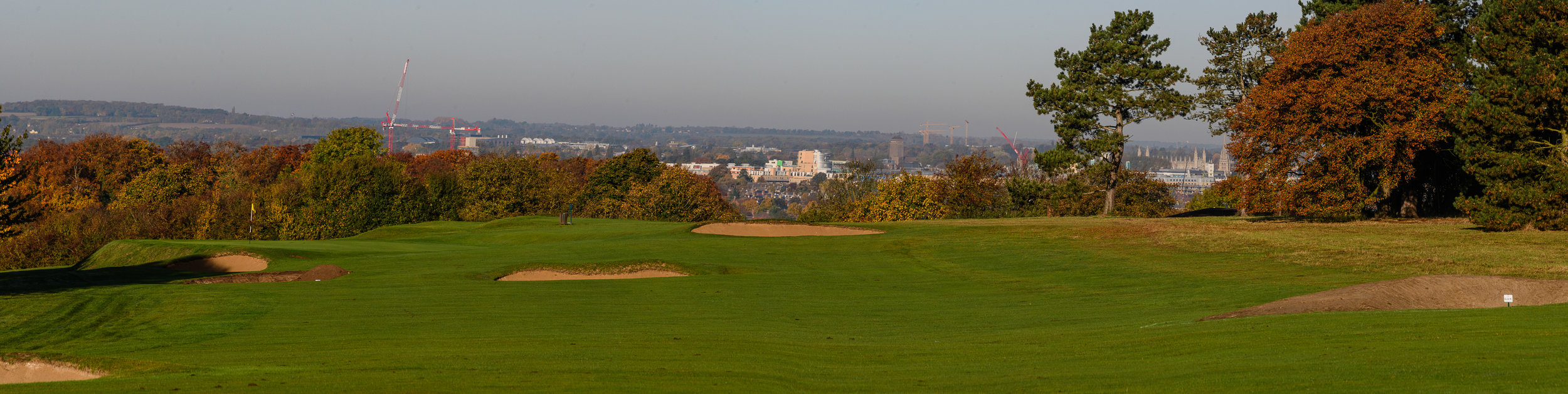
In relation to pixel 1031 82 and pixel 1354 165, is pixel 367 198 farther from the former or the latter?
pixel 1354 165

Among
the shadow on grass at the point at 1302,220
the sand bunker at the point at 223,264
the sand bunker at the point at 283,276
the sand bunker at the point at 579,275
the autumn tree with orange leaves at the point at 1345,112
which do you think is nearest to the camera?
the sand bunker at the point at 283,276

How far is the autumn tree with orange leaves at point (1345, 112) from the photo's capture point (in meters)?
34.6

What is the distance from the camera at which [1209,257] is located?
90.0ft

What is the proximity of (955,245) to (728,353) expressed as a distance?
22.5 metres

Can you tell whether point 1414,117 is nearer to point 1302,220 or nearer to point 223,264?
point 1302,220

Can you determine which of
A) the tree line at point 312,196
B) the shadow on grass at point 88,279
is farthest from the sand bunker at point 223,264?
the tree line at point 312,196

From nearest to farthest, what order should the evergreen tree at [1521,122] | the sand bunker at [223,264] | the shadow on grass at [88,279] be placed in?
1. the shadow on grass at [88,279]
2. the evergreen tree at [1521,122]
3. the sand bunker at [223,264]

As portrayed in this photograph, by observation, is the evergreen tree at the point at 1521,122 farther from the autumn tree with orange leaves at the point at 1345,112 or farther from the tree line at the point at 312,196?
the tree line at the point at 312,196

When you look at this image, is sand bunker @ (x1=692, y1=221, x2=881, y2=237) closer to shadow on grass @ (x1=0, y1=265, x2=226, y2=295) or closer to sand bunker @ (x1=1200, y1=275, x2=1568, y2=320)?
shadow on grass @ (x1=0, y1=265, x2=226, y2=295)

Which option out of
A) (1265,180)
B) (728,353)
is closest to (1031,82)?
(1265,180)

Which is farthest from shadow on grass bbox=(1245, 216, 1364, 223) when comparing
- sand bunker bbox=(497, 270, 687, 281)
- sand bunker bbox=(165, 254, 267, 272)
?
sand bunker bbox=(165, 254, 267, 272)

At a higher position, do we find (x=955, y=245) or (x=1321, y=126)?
(x=1321, y=126)

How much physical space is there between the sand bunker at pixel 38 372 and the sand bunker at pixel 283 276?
12.5m

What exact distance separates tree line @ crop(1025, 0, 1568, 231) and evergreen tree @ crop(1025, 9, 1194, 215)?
35.2 feet
